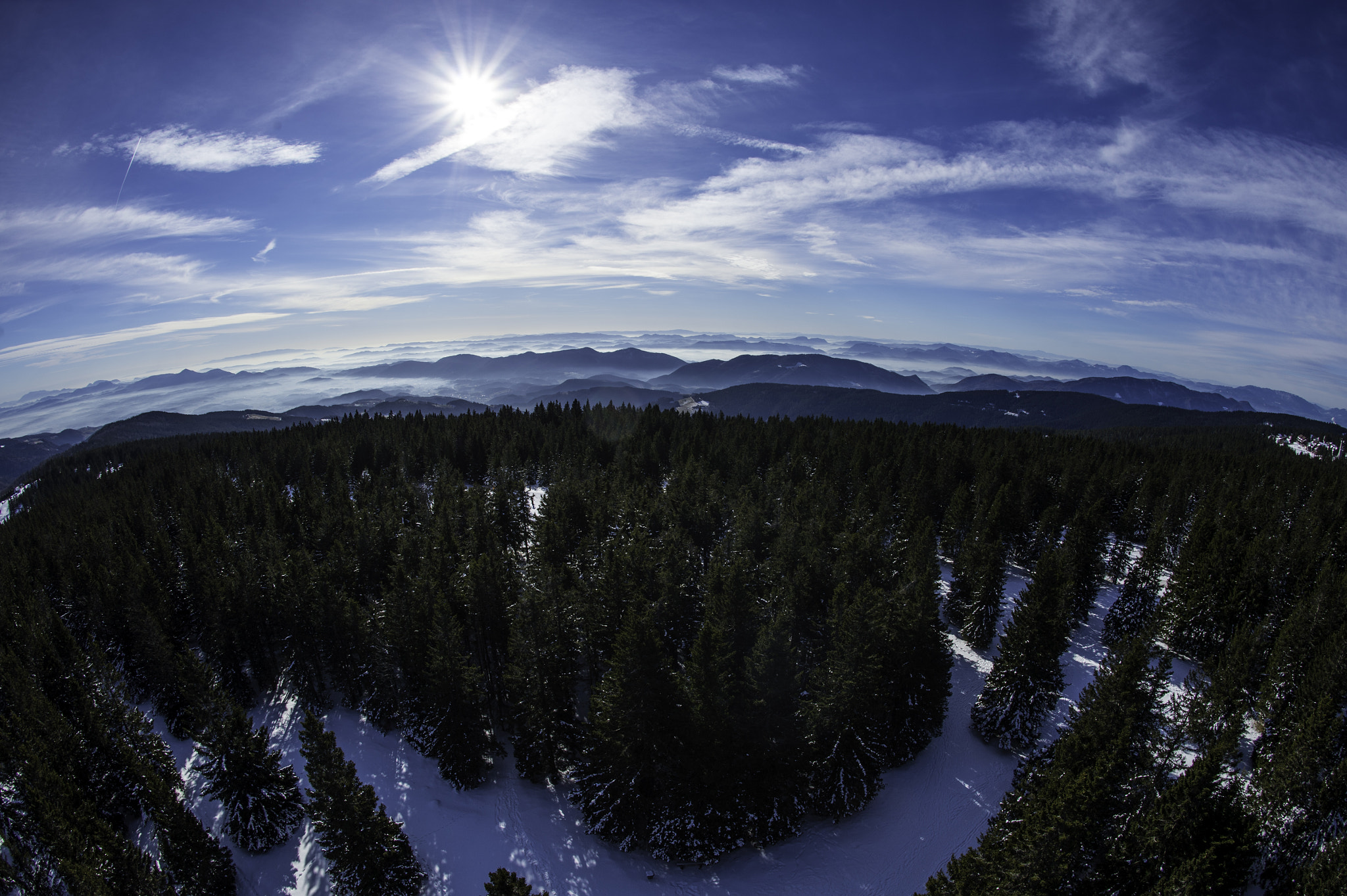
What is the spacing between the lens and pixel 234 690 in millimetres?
39688

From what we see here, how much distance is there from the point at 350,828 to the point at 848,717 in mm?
25365

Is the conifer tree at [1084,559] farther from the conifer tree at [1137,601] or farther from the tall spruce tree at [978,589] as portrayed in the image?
A: the tall spruce tree at [978,589]

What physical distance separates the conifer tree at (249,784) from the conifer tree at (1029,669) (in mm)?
41386

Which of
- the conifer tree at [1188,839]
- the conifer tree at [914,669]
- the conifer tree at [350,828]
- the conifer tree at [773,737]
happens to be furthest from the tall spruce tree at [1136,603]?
the conifer tree at [350,828]

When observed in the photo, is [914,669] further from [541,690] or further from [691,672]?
[541,690]

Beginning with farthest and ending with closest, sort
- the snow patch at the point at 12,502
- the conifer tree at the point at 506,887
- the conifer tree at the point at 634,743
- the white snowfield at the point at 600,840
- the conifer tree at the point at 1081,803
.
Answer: the snow patch at the point at 12,502 < the white snowfield at the point at 600,840 < the conifer tree at the point at 634,743 < the conifer tree at the point at 1081,803 < the conifer tree at the point at 506,887

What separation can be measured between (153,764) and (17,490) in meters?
207

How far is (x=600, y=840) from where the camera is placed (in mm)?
30156

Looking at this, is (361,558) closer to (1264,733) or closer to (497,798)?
(497,798)

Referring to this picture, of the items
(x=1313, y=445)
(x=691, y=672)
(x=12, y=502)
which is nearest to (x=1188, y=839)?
(x=691, y=672)

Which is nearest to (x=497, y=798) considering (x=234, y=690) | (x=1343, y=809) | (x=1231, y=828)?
(x=234, y=690)

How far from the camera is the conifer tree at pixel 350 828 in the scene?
22.9 meters

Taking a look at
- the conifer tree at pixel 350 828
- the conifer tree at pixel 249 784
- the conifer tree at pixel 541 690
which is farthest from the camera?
the conifer tree at pixel 541 690

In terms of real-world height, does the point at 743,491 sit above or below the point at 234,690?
above
